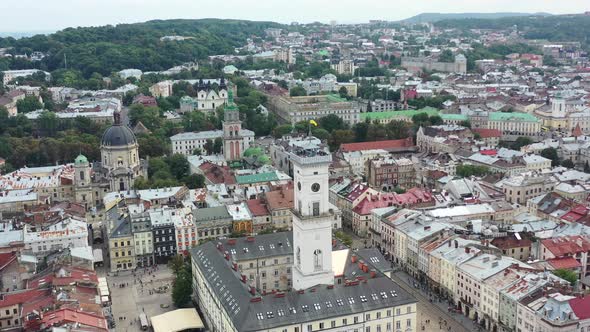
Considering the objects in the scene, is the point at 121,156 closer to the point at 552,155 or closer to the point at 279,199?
the point at 279,199

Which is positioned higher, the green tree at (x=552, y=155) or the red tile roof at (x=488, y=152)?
the red tile roof at (x=488, y=152)

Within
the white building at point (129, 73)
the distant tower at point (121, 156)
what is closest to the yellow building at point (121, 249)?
the distant tower at point (121, 156)

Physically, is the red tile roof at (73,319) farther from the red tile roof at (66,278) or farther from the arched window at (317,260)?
the arched window at (317,260)

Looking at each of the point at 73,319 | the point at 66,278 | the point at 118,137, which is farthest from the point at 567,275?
the point at 118,137

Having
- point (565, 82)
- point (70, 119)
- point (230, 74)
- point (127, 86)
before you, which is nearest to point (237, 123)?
point (70, 119)

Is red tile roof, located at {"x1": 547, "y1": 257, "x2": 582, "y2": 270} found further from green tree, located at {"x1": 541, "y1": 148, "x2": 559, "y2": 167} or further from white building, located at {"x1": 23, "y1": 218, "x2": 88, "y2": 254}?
green tree, located at {"x1": 541, "y1": 148, "x2": 559, "y2": 167}

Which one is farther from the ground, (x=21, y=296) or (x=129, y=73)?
(x=129, y=73)
